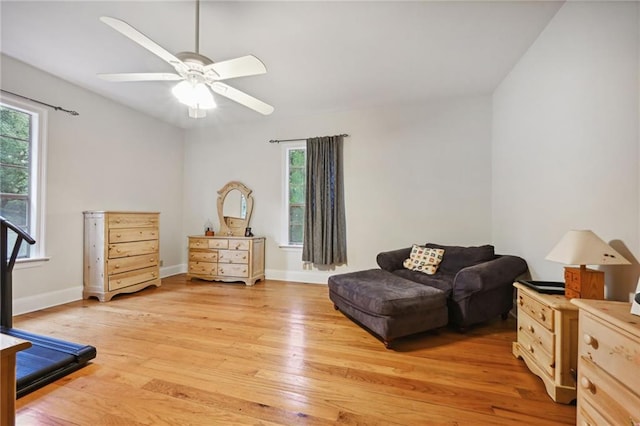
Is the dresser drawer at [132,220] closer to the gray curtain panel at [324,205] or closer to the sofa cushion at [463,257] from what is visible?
the gray curtain panel at [324,205]

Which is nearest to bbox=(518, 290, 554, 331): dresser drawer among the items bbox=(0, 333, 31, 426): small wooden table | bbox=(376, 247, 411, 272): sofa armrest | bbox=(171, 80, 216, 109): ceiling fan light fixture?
bbox=(376, 247, 411, 272): sofa armrest

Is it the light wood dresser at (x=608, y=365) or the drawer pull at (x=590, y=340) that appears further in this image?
the drawer pull at (x=590, y=340)

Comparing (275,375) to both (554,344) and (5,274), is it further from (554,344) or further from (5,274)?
(5,274)

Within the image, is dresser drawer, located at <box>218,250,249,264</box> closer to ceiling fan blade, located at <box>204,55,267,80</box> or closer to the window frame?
the window frame

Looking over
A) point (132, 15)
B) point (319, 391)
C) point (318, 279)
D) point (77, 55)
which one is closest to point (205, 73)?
point (132, 15)

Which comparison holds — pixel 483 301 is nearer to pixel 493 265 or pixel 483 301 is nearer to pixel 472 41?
pixel 493 265

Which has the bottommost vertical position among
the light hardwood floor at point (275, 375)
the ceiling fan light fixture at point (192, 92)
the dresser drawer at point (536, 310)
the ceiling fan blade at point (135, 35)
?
the light hardwood floor at point (275, 375)

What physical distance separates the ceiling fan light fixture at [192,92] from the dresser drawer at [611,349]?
2.60 metres

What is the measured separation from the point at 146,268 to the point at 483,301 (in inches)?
165

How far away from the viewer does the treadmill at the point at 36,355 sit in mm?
1624

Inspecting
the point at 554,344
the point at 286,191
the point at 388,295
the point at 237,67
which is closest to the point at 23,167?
the point at 237,67

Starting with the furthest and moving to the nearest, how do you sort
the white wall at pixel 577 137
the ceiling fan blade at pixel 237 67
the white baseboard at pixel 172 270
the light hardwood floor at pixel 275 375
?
1. the white baseboard at pixel 172 270
2. the ceiling fan blade at pixel 237 67
3. the white wall at pixel 577 137
4. the light hardwood floor at pixel 275 375

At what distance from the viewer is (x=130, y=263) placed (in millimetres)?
3572

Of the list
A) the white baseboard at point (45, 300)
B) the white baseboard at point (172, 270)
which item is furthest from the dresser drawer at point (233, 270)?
the white baseboard at point (45, 300)
